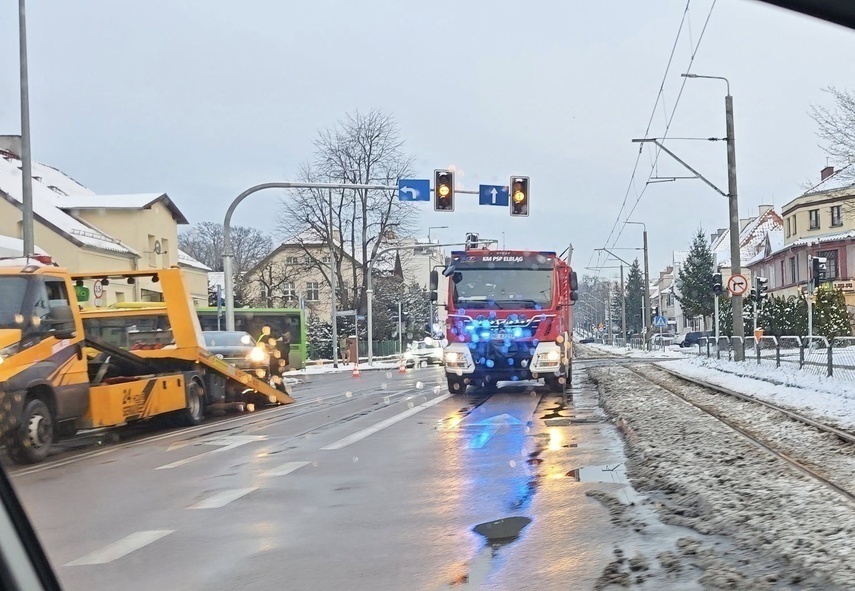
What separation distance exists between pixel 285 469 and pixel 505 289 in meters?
10.3

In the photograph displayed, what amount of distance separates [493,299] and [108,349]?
8480 millimetres

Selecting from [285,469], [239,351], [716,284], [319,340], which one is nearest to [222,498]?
[285,469]

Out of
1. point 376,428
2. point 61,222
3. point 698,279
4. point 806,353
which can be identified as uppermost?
point 698,279

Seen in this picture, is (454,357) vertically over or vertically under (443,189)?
under

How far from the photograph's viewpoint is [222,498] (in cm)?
755

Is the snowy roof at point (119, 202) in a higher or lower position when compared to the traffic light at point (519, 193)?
higher

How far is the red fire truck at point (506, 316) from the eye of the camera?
1842 cm

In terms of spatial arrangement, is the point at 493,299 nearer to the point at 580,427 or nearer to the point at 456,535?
the point at 580,427

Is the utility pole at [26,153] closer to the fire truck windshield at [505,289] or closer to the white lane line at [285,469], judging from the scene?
the fire truck windshield at [505,289]

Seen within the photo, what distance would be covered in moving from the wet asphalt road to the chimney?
7.35 m

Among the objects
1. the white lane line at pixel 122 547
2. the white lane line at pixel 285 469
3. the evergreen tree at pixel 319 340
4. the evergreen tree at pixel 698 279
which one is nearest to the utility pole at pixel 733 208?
the white lane line at pixel 285 469

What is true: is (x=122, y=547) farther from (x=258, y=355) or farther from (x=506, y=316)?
(x=506, y=316)

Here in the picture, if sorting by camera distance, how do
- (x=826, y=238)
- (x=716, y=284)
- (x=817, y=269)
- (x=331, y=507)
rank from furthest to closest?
(x=826, y=238) < (x=817, y=269) < (x=716, y=284) < (x=331, y=507)

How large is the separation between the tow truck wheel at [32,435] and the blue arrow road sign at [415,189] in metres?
14.0
